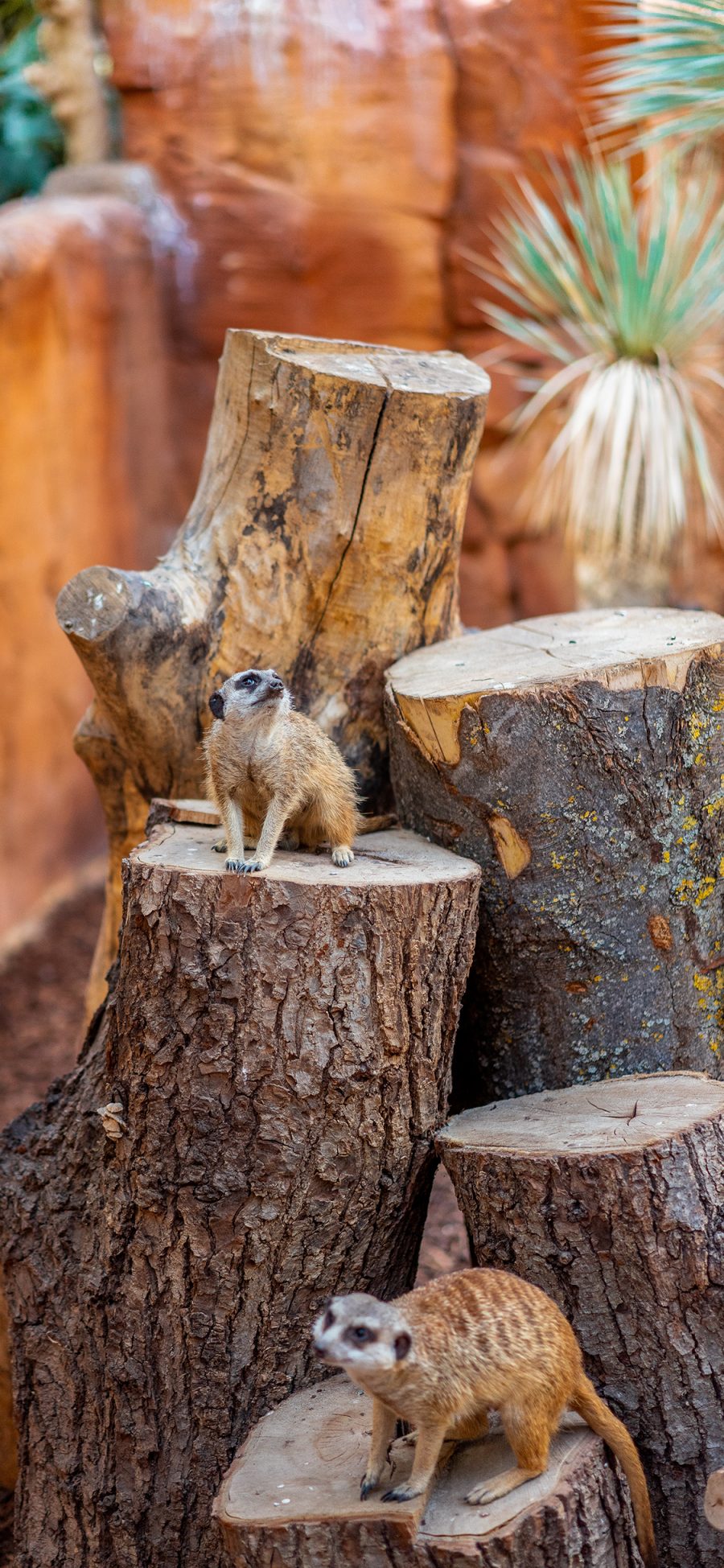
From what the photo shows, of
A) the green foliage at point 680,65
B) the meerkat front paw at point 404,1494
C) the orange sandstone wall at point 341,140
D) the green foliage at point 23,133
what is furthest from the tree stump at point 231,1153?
the green foliage at point 23,133

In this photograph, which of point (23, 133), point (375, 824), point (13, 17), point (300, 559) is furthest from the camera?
point (13, 17)

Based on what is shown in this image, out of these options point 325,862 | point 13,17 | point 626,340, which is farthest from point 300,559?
point 13,17

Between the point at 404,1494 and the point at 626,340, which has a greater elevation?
the point at 626,340

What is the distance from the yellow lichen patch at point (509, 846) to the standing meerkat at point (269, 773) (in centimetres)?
33

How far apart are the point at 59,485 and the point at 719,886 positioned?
14.5 ft

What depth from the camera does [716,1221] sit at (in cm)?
260

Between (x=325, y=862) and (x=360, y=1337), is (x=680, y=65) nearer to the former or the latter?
(x=325, y=862)

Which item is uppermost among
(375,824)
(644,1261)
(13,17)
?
(13,17)

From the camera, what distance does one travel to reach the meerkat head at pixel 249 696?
298 centimetres

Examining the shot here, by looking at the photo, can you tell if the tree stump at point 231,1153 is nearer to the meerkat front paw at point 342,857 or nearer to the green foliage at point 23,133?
the meerkat front paw at point 342,857

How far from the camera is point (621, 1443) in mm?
2428

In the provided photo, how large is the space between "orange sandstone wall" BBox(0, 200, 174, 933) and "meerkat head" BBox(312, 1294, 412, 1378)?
441 centimetres

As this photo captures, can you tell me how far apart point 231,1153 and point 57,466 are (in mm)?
4563

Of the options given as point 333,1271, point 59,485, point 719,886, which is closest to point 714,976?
point 719,886
